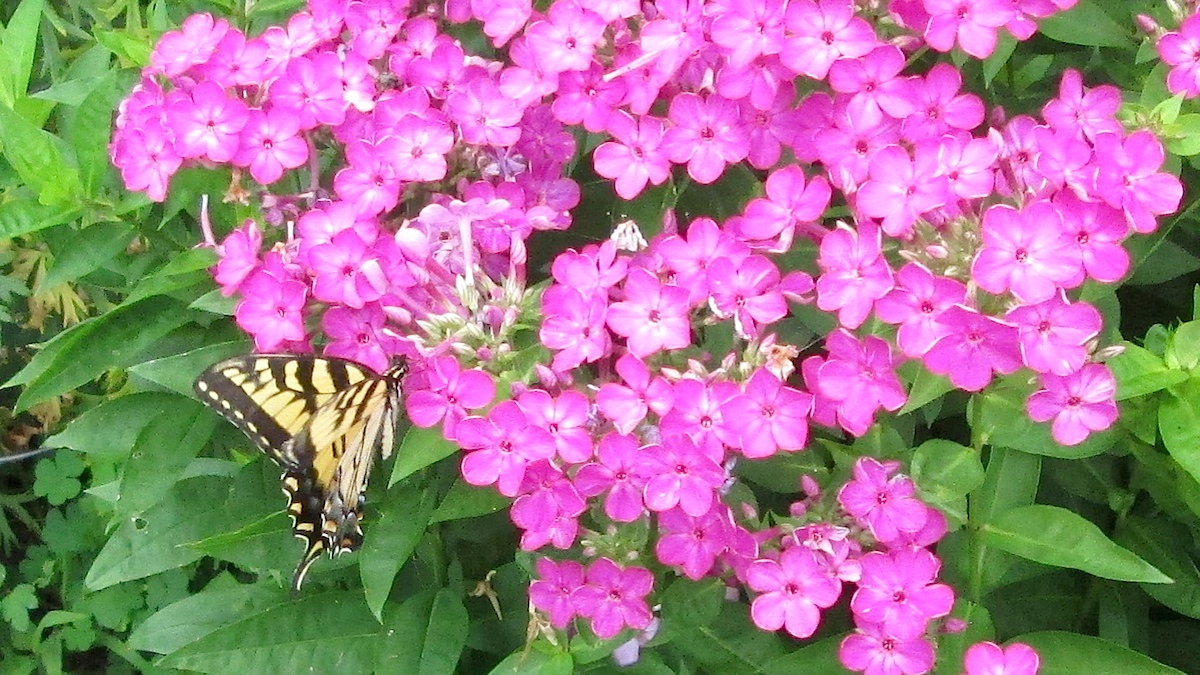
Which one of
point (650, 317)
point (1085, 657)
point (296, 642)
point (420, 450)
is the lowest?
point (296, 642)

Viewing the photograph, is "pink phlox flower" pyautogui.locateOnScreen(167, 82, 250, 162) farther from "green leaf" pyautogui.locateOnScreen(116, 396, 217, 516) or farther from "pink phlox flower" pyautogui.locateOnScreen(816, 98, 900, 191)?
"pink phlox flower" pyautogui.locateOnScreen(816, 98, 900, 191)

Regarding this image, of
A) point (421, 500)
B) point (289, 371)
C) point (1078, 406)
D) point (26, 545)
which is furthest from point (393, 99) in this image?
point (26, 545)

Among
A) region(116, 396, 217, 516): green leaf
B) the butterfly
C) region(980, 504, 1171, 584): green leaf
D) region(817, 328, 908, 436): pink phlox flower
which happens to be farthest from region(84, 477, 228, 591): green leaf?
region(980, 504, 1171, 584): green leaf

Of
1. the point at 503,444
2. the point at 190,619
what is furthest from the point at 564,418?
the point at 190,619

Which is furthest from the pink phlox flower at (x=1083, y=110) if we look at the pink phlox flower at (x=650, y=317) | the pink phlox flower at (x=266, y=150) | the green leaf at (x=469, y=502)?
the pink phlox flower at (x=266, y=150)

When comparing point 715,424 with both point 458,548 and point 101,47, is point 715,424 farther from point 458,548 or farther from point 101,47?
point 101,47

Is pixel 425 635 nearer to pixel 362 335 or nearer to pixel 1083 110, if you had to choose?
pixel 362 335
